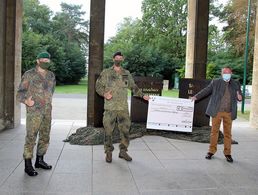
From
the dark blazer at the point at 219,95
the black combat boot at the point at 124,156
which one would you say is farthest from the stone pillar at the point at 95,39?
the dark blazer at the point at 219,95

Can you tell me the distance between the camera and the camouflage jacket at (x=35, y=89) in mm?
6148

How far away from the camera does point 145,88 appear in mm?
11078

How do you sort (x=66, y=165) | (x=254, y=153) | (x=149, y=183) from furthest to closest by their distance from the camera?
(x=254, y=153) → (x=66, y=165) → (x=149, y=183)

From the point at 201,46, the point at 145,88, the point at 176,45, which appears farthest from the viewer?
the point at 176,45

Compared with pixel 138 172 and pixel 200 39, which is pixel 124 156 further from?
pixel 200 39

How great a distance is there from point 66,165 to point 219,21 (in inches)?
1793

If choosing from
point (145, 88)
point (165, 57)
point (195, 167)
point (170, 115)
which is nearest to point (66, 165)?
point (195, 167)

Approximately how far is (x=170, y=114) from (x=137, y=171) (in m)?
3.79

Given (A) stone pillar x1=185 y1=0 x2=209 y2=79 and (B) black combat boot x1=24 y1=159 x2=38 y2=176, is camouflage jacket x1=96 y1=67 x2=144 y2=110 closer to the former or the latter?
(B) black combat boot x1=24 y1=159 x2=38 y2=176

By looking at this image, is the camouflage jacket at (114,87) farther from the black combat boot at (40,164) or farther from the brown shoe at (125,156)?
the black combat boot at (40,164)

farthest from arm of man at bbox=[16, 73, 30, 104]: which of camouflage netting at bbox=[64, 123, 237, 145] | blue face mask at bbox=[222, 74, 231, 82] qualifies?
blue face mask at bbox=[222, 74, 231, 82]

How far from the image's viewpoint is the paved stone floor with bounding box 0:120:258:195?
5.54 meters

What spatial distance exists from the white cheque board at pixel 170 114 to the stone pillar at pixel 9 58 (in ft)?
14.0

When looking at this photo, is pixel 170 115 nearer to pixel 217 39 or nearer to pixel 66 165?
pixel 66 165
